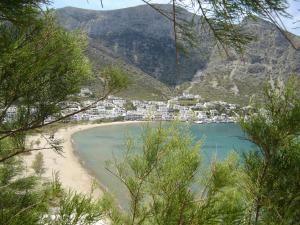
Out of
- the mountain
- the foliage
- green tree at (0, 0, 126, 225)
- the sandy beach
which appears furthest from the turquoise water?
the mountain

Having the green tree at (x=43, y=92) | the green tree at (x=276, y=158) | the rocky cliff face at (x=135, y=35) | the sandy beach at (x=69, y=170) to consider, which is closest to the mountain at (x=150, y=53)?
the rocky cliff face at (x=135, y=35)

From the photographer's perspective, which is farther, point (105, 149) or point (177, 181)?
point (105, 149)

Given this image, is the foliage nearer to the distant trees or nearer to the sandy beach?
the sandy beach

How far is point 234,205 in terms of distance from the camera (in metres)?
4.83

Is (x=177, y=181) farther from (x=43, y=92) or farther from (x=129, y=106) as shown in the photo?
(x=129, y=106)

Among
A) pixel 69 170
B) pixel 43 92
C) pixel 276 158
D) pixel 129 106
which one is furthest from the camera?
pixel 129 106

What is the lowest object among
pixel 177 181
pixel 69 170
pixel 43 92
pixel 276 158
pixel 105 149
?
pixel 105 149

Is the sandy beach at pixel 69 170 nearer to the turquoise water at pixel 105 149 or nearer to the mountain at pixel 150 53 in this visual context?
the turquoise water at pixel 105 149

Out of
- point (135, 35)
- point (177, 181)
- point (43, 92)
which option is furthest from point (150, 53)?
point (43, 92)

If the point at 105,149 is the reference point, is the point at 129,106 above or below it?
below

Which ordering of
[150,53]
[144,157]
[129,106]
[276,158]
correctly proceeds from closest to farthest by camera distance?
1. [276,158]
2. [144,157]
3. [129,106]
4. [150,53]

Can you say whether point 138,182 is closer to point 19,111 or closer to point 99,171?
point 19,111

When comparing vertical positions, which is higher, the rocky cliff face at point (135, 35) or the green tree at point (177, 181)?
the rocky cliff face at point (135, 35)

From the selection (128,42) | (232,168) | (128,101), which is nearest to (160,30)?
(128,42)
